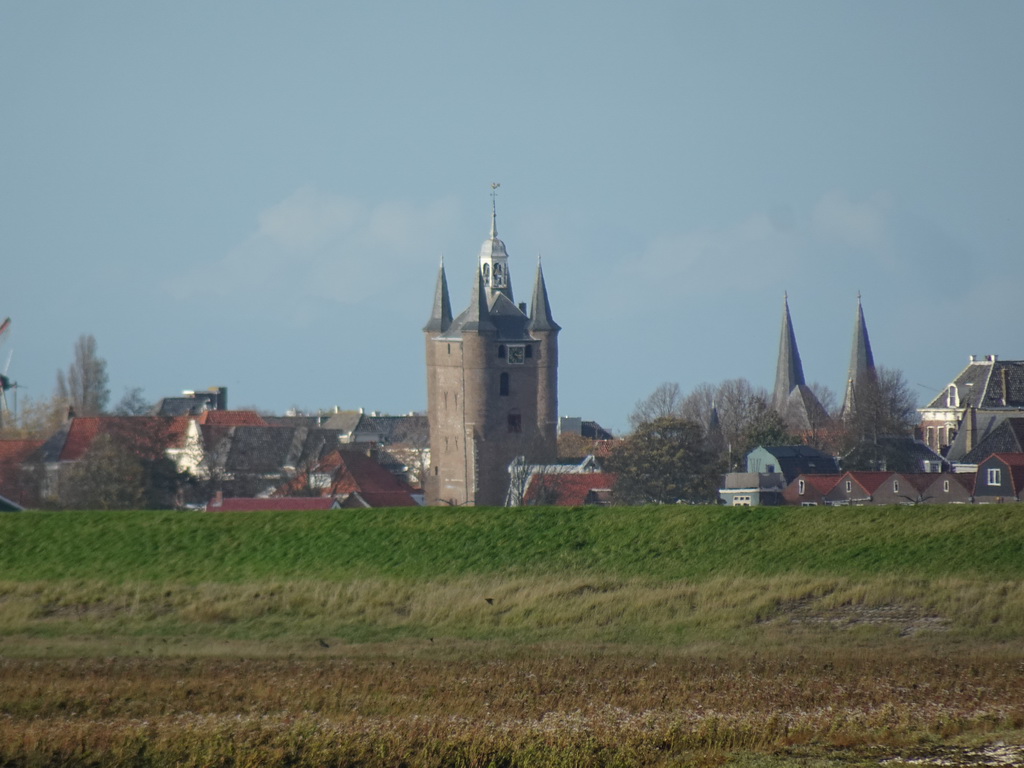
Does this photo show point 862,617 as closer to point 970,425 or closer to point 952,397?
point 970,425

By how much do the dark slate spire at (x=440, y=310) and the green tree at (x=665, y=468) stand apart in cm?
2003

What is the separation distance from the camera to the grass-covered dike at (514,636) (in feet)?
45.9

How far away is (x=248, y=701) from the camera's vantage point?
54.6 ft

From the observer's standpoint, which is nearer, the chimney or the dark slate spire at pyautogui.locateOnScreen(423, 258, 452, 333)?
the chimney

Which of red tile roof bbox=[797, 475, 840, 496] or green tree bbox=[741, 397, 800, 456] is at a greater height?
green tree bbox=[741, 397, 800, 456]

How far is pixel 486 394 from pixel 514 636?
69600mm

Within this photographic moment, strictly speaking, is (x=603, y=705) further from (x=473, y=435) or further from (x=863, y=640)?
(x=473, y=435)

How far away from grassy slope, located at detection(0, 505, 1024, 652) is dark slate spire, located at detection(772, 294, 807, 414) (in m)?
125

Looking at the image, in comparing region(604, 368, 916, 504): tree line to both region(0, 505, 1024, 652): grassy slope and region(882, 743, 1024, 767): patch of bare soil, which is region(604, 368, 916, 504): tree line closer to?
region(0, 505, 1024, 652): grassy slope

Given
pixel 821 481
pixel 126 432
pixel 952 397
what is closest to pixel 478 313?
pixel 821 481

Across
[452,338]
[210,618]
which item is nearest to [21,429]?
[452,338]

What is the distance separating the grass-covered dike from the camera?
1399 centimetres

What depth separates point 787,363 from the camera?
15475cm

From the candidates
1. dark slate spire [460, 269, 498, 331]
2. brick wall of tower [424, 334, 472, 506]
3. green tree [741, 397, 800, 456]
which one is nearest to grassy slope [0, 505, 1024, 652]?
brick wall of tower [424, 334, 472, 506]
